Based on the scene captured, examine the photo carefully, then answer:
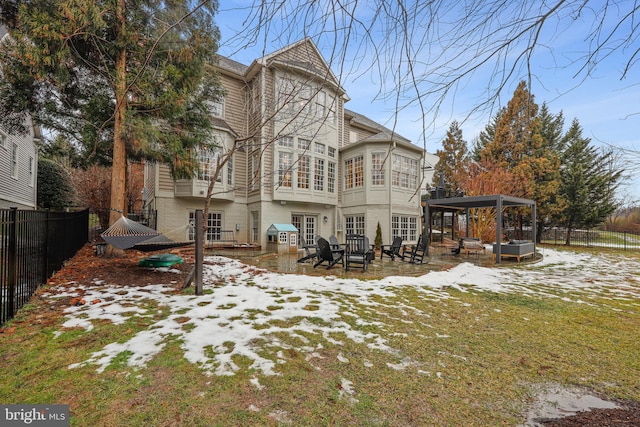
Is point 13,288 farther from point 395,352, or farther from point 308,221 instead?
point 308,221

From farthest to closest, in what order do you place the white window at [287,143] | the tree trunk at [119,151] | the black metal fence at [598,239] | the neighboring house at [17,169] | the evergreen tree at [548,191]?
the black metal fence at [598,239]
the evergreen tree at [548,191]
the white window at [287,143]
the neighboring house at [17,169]
the tree trunk at [119,151]

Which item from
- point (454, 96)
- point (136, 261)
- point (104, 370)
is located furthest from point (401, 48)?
point (136, 261)

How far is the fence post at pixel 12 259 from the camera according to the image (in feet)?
12.1

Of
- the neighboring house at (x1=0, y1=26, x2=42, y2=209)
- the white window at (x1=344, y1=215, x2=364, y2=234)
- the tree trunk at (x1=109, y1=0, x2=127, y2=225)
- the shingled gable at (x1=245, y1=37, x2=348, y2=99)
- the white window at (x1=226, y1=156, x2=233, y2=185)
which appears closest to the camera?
the shingled gable at (x1=245, y1=37, x2=348, y2=99)

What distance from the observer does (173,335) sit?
11.0 feet

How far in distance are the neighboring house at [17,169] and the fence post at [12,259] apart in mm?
8989

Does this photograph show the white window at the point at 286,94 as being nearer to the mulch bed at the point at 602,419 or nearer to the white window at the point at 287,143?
the mulch bed at the point at 602,419

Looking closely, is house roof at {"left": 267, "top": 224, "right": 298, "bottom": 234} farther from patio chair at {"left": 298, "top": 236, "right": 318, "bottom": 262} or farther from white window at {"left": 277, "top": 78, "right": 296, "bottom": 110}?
white window at {"left": 277, "top": 78, "right": 296, "bottom": 110}

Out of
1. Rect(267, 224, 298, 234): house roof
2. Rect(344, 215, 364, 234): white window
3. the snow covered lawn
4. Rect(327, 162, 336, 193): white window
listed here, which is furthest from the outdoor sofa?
Rect(267, 224, 298, 234): house roof

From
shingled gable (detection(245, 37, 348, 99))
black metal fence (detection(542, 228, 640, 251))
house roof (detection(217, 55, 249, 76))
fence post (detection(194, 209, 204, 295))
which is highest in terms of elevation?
house roof (detection(217, 55, 249, 76))

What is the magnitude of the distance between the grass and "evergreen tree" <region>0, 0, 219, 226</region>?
5.25 metres

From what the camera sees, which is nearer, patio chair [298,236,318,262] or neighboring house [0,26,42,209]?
patio chair [298,236,318,262]

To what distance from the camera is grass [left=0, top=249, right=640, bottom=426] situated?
6.71ft

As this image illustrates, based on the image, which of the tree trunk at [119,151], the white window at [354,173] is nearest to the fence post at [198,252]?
the tree trunk at [119,151]
